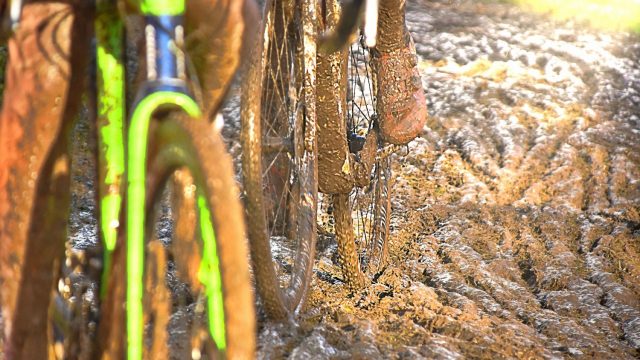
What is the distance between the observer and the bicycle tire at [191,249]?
143 centimetres

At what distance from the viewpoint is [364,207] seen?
14.0ft

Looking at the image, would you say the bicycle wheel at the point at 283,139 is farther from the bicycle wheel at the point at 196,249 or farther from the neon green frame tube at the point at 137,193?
the neon green frame tube at the point at 137,193

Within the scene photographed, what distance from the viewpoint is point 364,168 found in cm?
323

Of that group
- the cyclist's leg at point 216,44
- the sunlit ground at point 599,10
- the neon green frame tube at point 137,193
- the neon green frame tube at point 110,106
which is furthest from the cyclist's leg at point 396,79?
the sunlit ground at point 599,10

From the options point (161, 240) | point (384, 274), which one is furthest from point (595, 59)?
point (161, 240)

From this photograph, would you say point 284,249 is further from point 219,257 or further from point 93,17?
point 219,257

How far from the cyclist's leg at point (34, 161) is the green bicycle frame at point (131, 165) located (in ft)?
0.25

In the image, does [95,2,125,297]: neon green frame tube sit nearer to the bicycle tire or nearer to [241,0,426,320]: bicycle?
the bicycle tire

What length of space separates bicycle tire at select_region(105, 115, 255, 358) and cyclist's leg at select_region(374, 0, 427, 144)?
1591mm

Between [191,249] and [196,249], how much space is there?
0.16ft

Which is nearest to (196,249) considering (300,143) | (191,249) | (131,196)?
(191,249)

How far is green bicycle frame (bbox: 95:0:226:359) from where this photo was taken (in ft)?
4.90

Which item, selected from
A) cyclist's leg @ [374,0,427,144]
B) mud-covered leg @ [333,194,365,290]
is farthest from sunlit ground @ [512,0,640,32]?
→ mud-covered leg @ [333,194,365,290]

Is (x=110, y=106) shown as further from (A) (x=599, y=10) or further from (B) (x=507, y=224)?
(A) (x=599, y=10)
